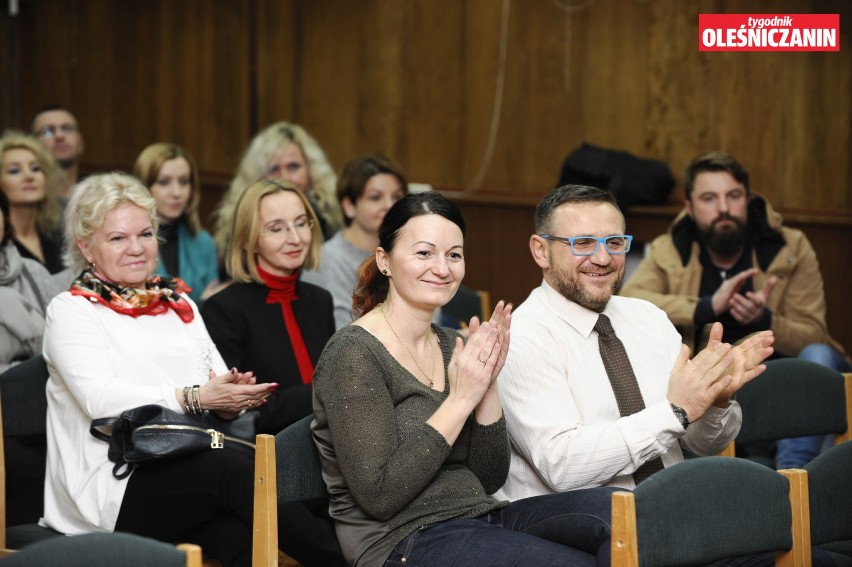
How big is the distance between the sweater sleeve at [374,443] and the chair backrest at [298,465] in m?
0.20

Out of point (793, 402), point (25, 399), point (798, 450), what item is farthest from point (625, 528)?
point (798, 450)

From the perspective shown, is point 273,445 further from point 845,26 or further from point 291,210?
point 845,26

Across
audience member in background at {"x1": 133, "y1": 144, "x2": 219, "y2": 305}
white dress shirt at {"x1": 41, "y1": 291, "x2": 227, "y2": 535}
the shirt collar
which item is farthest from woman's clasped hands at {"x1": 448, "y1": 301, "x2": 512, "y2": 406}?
audience member in background at {"x1": 133, "y1": 144, "x2": 219, "y2": 305}

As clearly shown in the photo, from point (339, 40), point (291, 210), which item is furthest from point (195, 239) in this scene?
point (339, 40)

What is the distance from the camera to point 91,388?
2.79m

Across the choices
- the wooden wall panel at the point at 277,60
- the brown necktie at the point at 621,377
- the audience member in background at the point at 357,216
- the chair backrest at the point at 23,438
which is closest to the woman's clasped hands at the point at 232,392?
the chair backrest at the point at 23,438

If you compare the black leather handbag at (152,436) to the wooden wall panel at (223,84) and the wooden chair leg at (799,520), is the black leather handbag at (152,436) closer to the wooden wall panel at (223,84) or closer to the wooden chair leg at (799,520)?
the wooden chair leg at (799,520)

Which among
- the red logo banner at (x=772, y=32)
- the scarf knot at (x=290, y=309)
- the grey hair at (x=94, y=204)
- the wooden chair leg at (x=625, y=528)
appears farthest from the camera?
the red logo banner at (x=772, y=32)

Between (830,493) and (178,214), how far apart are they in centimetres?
328

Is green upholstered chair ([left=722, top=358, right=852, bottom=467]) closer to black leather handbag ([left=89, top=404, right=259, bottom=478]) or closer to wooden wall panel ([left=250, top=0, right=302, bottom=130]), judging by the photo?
black leather handbag ([left=89, top=404, right=259, bottom=478])

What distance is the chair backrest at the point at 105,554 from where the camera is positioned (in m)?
1.81

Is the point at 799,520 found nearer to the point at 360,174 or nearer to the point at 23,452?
the point at 23,452

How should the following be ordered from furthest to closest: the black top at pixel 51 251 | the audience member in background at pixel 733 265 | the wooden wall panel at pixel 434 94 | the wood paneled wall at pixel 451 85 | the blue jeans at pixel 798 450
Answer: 1. the wooden wall panel at pixel 434 94
2. the wood paneled wall at pixel 451 85
3. the black top at pixel 51 251
4. the audience member in background at pixel 733 265
5. the blue jeans at pixel 798 450

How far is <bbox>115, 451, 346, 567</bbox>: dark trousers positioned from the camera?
2695 millimetres
